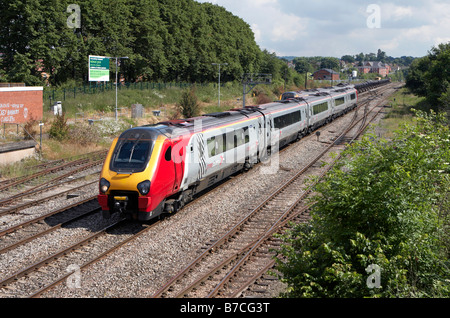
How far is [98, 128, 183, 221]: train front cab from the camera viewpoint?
13.1 meters

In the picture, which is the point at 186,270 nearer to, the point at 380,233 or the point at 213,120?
the point at 380,233

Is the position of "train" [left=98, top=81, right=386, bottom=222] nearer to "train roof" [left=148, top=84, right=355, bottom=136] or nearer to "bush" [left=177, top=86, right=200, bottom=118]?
"train roof" [left=148, top=84, right=355, bottom=136]

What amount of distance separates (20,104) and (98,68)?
980cm

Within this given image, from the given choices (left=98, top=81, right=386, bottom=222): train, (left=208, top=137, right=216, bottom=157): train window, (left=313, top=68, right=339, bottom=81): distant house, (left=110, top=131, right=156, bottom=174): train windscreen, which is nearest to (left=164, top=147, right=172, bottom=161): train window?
(left=98, top=81, right=386, bottom=222): train

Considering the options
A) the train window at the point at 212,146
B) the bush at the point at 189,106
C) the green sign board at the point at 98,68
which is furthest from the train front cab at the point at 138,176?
the green sign board at the point at 98,68

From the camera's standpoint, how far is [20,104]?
1191 inches

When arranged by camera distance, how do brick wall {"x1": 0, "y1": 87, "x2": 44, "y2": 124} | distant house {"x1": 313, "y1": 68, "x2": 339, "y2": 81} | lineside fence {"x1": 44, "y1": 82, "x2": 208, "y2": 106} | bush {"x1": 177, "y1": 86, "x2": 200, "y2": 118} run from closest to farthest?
brick wall {"x1": 0, "y1": 87, "x2": 44, "y2": 124} < bush {"x1": 177, "y1": 86, "x2": 200, "y2": 118} < lineside fence {"x1": 44, "y1": 82, "x2": 208, "y2": 106} < distant house {"x1": 313, "y1": 68, "x2": 339, "y2": 81}

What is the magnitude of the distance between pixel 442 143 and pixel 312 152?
18532 mm

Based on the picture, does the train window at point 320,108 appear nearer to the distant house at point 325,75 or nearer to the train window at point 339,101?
the train window at point 339,101

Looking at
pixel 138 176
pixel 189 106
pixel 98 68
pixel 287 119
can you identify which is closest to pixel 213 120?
pixel 138 176

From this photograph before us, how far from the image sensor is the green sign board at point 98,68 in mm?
38094

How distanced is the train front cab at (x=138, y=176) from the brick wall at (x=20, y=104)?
60.0ft

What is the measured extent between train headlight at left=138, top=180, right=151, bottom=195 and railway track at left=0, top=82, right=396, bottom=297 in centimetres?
134
